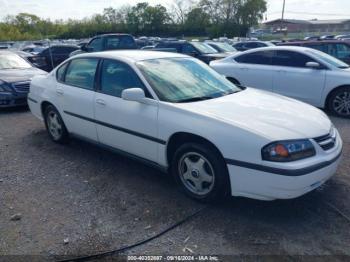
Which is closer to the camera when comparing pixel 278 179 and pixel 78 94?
pixel 278 179

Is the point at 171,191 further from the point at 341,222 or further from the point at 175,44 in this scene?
the point at 175,44

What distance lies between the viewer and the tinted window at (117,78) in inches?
163

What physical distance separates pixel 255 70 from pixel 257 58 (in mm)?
335

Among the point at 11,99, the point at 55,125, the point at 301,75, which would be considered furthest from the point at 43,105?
the point at 301,75

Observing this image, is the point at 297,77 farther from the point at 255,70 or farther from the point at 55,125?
the point at 55,125

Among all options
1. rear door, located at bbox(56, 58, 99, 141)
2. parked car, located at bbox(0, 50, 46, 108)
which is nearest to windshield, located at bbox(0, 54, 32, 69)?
parked car, located at bbox(0, 50, 46, 108)

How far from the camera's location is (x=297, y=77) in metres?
7.52

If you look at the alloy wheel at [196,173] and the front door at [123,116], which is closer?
the alloy wheel at [196,173]

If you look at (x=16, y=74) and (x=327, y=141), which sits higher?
(x=327, y=141)

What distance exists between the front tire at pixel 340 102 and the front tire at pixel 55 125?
533 centimetres

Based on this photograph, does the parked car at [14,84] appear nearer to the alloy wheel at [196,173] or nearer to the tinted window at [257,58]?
the tinted window at [257,58]

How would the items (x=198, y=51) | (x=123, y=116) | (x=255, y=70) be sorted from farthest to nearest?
(x=198, y=51)
(x=255, y=70)
(x=123, y=116)

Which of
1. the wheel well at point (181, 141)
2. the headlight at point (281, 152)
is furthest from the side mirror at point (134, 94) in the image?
the headlight at point (281, 152)

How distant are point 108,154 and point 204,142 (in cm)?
212
